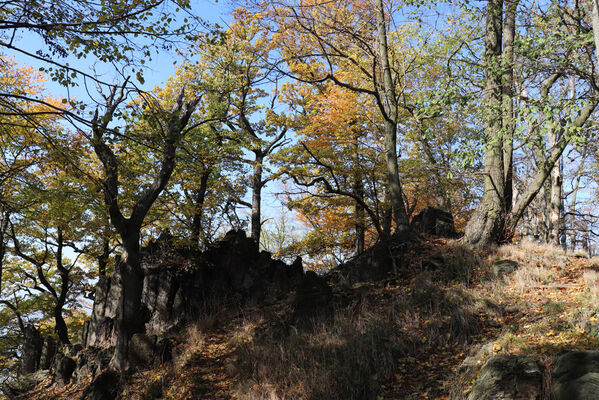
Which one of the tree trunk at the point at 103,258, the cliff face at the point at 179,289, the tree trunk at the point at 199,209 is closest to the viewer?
the cliff face at the point at 179,289

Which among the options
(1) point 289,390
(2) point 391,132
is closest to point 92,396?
(1) point 289,390

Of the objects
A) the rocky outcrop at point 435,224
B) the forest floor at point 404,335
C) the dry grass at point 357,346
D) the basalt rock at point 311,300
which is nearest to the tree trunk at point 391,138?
the forest floor at point 404,335

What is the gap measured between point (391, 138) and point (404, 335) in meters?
6.73

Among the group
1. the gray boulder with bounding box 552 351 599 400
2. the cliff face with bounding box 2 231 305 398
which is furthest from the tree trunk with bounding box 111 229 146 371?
the gray boulder with bounding box 552 351 599 400

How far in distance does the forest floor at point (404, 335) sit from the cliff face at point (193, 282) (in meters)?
1.40

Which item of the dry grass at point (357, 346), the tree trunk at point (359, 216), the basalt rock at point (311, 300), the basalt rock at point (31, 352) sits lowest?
the basalt rock at point (31, 352)

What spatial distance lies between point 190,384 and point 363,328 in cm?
392

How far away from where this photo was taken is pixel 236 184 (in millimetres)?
18297

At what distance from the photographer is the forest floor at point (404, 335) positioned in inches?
235

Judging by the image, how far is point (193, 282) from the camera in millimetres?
12742

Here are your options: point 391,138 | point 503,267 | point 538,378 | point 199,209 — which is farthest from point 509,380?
point 199,209

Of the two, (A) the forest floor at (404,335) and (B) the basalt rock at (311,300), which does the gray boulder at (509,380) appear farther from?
(B) the basalt rock at (311,300)

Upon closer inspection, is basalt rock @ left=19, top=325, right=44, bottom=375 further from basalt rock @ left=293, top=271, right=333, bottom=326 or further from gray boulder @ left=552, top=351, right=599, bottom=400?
gray boulder @ left=552, top=351, right=599, bottom=400

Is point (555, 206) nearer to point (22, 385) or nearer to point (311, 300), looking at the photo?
point (311, 300)
